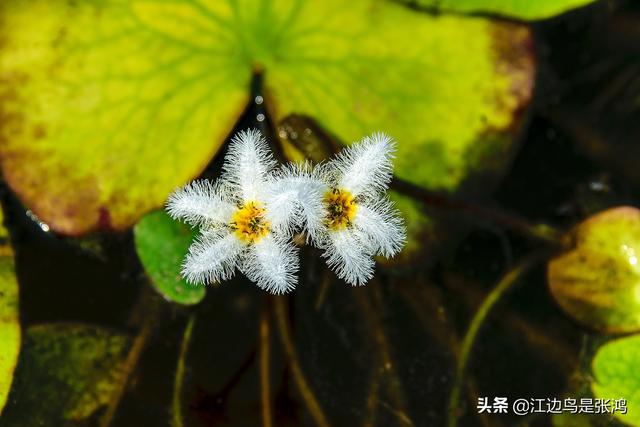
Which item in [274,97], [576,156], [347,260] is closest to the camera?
[347,260]

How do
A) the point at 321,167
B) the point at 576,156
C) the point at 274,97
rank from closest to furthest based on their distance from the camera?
the point at 321,167 < the point at 274,97 < the point at 576,156

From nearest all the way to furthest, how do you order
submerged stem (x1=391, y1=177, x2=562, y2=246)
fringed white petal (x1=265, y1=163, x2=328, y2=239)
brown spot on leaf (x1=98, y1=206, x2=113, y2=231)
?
fringed white petal (x1=265, y1=163, x2=328, y2=239) < brown spot on leaf (x1=98, y1=206, x2=113, y2=231) < submerged stem (x1=391, y1=177, x2=562, y2=246)

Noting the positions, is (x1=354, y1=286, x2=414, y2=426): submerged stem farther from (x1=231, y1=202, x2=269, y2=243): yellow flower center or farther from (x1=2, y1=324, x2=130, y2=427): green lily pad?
(x1=2, y1=324, x2=130, y2=427): green lily pad

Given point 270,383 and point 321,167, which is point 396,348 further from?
point 321,167

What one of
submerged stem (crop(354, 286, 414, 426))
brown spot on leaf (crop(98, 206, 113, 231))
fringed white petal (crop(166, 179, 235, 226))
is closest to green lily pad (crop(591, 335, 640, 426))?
submerged stem (crop(354, 286, 414, 426))

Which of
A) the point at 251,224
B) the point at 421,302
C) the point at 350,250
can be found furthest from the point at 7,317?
the point at 421,302

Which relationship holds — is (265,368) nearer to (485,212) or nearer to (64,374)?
(64,374)

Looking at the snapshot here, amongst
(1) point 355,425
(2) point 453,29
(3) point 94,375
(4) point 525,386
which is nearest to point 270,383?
(1) point 355,425
